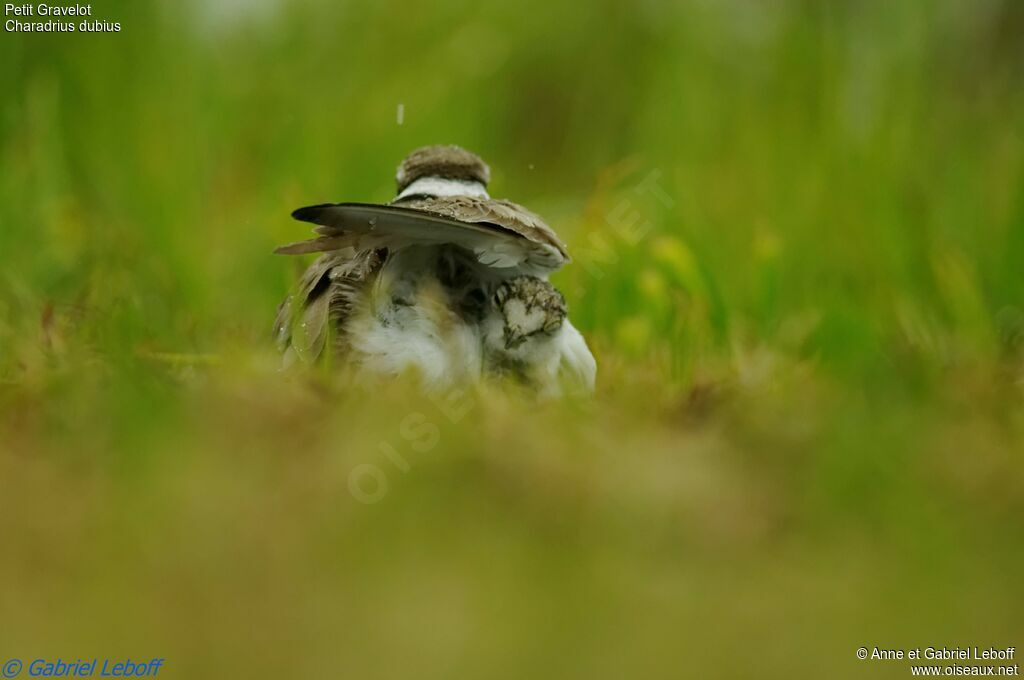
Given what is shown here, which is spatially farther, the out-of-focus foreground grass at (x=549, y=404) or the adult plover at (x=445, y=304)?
the adult plover at (x=445, y=304)

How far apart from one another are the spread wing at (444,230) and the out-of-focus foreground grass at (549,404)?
31 cm

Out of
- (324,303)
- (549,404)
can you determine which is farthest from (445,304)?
(549,404)

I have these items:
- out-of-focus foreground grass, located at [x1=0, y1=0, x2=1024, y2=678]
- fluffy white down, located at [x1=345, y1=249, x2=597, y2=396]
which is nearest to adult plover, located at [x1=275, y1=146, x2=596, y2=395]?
fluffy white down, located at [x1=345, y1=249, x2=597, y2=396]

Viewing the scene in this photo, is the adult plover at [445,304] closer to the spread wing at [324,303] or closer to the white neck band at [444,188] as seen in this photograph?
the spread wing at [324,303]

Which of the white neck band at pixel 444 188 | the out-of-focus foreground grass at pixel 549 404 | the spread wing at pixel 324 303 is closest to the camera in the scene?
the out-of-focus foreground grass at pixel 549 404

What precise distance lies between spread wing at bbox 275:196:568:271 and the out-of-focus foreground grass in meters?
0.31

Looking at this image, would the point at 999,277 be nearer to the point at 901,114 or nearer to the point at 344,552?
the point at 901,114

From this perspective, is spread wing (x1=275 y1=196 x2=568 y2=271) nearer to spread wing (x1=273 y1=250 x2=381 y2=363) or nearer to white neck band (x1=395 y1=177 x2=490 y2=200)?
spread wing (x1=273 y1=250 x2=381 y2=363)

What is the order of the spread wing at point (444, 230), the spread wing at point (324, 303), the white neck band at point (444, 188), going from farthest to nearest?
the white neck band at point (444, 188) → the spread wing at point (324, 303) → the spread wing at point (444, 230)

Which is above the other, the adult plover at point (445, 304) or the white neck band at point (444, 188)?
the white neck band at point (444, 188)

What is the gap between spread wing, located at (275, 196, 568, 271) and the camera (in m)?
2.93

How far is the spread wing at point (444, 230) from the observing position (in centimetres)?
293

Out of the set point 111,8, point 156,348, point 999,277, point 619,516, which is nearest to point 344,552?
point 619,516

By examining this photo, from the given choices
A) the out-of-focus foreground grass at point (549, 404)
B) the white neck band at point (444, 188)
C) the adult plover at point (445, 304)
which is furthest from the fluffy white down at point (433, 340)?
the white neck band at point (444, 188)
